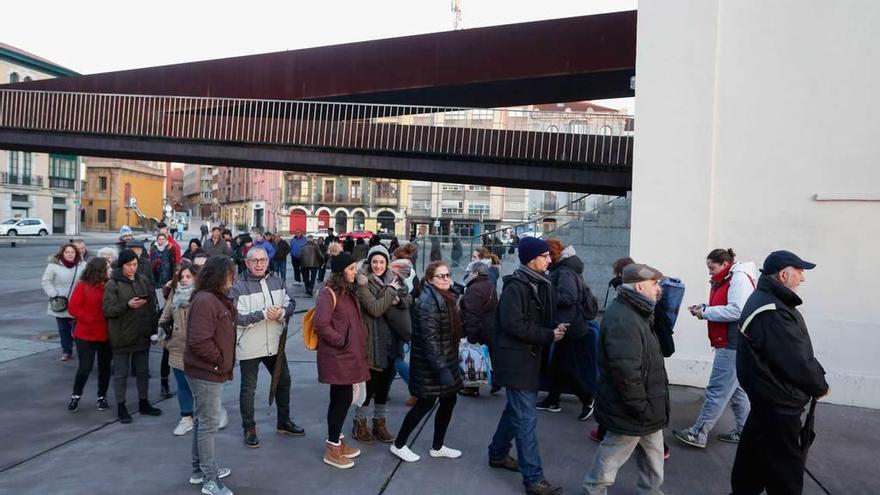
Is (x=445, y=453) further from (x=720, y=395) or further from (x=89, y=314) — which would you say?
(x=89, y=314)

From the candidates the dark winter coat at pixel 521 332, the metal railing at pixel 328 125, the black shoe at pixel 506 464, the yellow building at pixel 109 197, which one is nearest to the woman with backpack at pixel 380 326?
the black shoe at pixel 506 464

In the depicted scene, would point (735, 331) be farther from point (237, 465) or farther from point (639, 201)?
point (237, 465)

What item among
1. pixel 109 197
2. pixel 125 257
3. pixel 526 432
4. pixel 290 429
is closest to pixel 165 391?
pixel 125 257

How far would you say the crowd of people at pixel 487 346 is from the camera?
393 cm

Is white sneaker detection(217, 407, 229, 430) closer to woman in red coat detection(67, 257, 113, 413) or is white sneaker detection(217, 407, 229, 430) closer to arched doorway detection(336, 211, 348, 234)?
woman in red coat detection(67, 257, 113, 413)

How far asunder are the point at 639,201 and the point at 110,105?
32.6 ft

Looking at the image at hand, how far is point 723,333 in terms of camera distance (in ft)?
17.8

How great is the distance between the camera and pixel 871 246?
271 inches

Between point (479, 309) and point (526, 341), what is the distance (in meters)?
1.65

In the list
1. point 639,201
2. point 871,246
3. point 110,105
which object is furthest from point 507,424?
point 110,105

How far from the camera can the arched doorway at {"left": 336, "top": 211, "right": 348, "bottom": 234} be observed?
70.4 m

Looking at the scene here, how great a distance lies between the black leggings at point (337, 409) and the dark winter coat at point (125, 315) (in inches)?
91.1

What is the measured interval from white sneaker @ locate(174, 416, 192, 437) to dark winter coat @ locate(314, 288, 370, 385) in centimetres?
157

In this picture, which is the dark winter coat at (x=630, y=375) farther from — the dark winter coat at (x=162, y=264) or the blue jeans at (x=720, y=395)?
the dark winter coat at (x=162, y=264)
